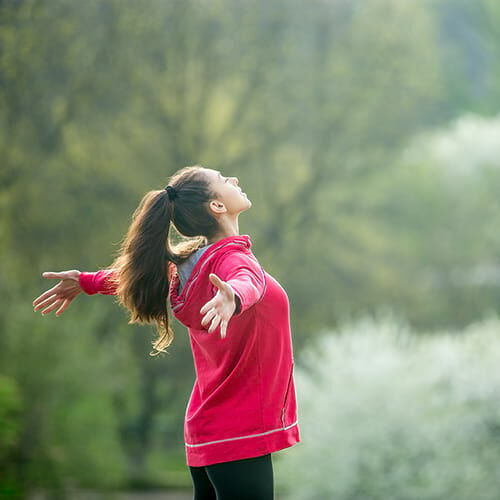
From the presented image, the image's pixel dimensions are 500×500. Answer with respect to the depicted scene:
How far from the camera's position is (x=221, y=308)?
1.47m

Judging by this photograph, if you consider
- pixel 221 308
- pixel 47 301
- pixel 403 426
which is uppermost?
pixel 47 301

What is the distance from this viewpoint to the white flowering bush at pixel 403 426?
213 inches

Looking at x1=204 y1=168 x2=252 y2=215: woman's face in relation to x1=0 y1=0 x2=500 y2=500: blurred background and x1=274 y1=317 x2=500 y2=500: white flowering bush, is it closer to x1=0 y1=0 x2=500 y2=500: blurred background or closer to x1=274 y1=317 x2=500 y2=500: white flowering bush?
x1=274 y1=317 x2=500 y2=500: white flowering bush

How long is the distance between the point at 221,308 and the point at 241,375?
0.36 metres

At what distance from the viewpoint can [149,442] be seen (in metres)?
10.2

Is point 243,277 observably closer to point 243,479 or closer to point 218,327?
point 218,327

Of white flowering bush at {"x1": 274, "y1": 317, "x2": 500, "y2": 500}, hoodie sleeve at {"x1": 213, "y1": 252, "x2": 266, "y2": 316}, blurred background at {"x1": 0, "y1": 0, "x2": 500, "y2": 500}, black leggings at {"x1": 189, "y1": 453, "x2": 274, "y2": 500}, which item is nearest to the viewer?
hoodie sleeve at {"x1": 213, "y1": 252, "x2": 266, "y2": 316}

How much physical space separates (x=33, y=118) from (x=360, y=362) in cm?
457

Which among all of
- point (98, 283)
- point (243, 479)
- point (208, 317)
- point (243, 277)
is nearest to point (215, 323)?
point (208, 317)

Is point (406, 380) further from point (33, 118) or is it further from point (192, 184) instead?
point (33, 118)

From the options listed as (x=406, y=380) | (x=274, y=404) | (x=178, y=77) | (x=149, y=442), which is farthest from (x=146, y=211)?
(x=149, y=442)

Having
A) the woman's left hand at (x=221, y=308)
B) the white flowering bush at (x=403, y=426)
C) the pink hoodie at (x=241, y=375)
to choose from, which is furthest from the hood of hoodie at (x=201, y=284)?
the white flowering bush at (x=403, y=426)

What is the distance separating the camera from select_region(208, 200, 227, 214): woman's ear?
1.88 meters

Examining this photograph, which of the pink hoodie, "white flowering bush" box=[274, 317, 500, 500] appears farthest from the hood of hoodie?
"white flowering bush" box=[274, 317, 500, 500]
